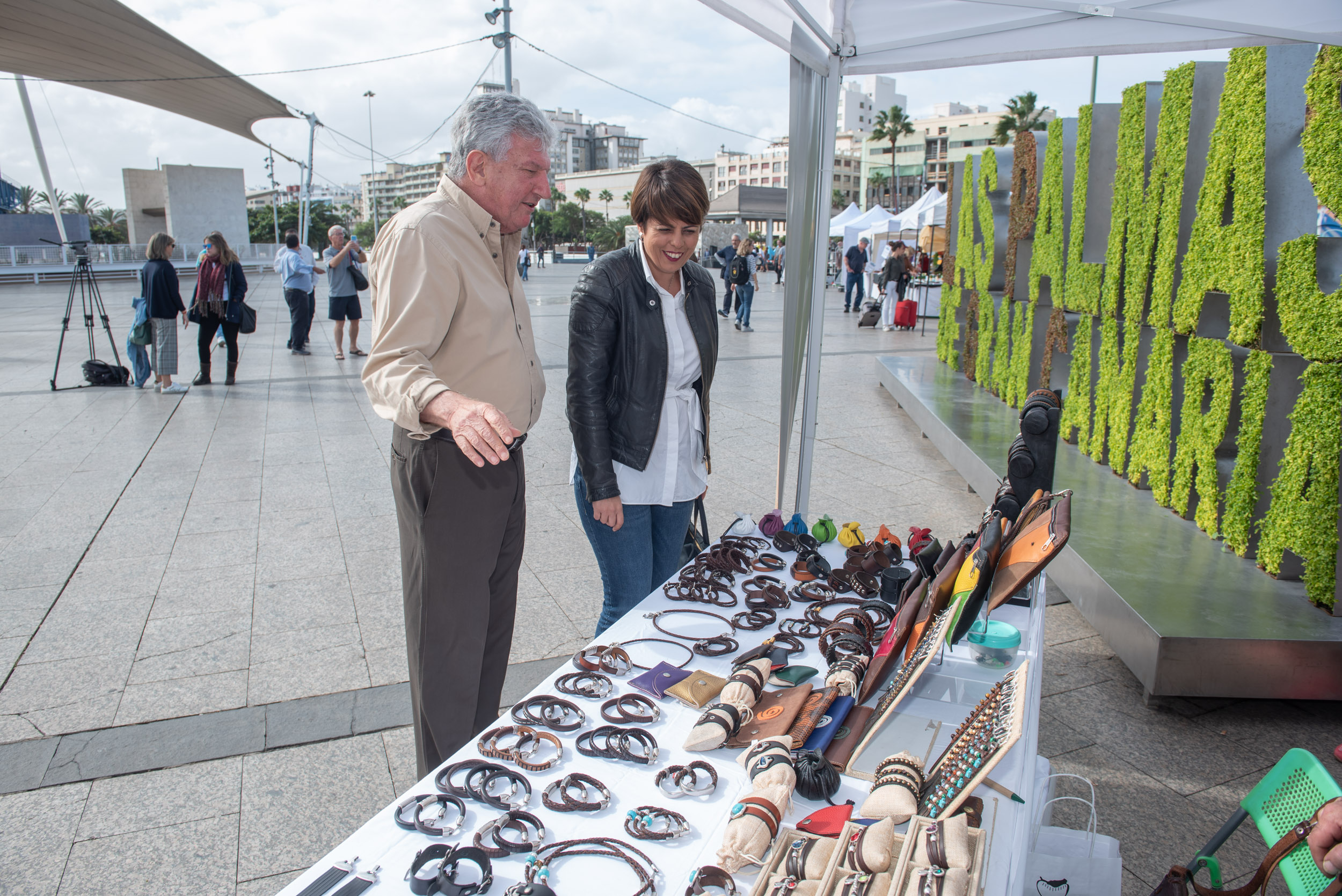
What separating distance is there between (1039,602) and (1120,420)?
11.1ft

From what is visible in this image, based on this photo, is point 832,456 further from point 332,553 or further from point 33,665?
point 33,665

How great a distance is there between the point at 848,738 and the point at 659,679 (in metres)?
0.45

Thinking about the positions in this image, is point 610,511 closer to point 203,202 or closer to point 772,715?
point 772,715

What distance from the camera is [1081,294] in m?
5.93

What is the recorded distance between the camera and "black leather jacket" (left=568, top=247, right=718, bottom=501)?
235cm

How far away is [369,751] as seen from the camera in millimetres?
2693

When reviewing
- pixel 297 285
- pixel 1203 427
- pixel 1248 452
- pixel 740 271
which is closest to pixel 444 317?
pixel 1248 452

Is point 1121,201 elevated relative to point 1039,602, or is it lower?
elevated

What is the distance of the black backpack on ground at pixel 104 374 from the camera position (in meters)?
8.96

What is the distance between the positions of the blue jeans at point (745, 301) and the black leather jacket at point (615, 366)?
12.7m

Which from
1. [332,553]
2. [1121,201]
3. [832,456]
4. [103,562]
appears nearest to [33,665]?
[103,562]

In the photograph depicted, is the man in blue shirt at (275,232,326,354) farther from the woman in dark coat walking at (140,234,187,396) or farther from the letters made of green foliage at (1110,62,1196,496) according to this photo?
the letters made of green foliage at (1110,62,1196,496)

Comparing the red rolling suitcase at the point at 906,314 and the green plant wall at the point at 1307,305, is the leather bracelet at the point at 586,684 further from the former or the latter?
the red rolling suitcase at the point at 906,314

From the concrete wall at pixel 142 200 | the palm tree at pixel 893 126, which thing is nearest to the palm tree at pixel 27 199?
the concrete wall at pixel 142 200
